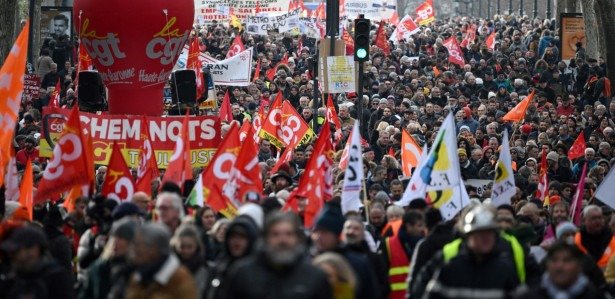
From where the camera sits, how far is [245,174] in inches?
575

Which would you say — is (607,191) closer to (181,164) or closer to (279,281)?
(181,164)

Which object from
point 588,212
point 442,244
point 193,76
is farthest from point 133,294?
point 193,76

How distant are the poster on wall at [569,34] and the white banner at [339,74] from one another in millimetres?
11546

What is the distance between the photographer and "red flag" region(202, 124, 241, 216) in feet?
46.9

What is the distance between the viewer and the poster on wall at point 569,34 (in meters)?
37.0

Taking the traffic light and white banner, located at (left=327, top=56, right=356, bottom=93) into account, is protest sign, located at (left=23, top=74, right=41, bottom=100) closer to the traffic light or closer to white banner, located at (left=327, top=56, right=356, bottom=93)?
white banner, located at (left=327, top=56, right=356, bottom=93)

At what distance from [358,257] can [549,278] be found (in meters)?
1.28

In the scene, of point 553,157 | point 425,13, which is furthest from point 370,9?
point 553,157

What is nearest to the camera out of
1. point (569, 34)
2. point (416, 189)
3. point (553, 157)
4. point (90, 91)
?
point (416, 189)

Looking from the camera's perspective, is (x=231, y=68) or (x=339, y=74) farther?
(x=231, y=68)

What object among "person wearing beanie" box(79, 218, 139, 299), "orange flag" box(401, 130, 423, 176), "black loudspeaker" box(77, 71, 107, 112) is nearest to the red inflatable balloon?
"black loudspeaker" box(77, 71, 107, 112)

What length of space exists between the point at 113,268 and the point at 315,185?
3568 mm

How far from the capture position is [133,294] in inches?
372

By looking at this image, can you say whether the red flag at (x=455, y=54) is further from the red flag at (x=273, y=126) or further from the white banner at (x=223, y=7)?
the red flag at (x=273, y=126)
